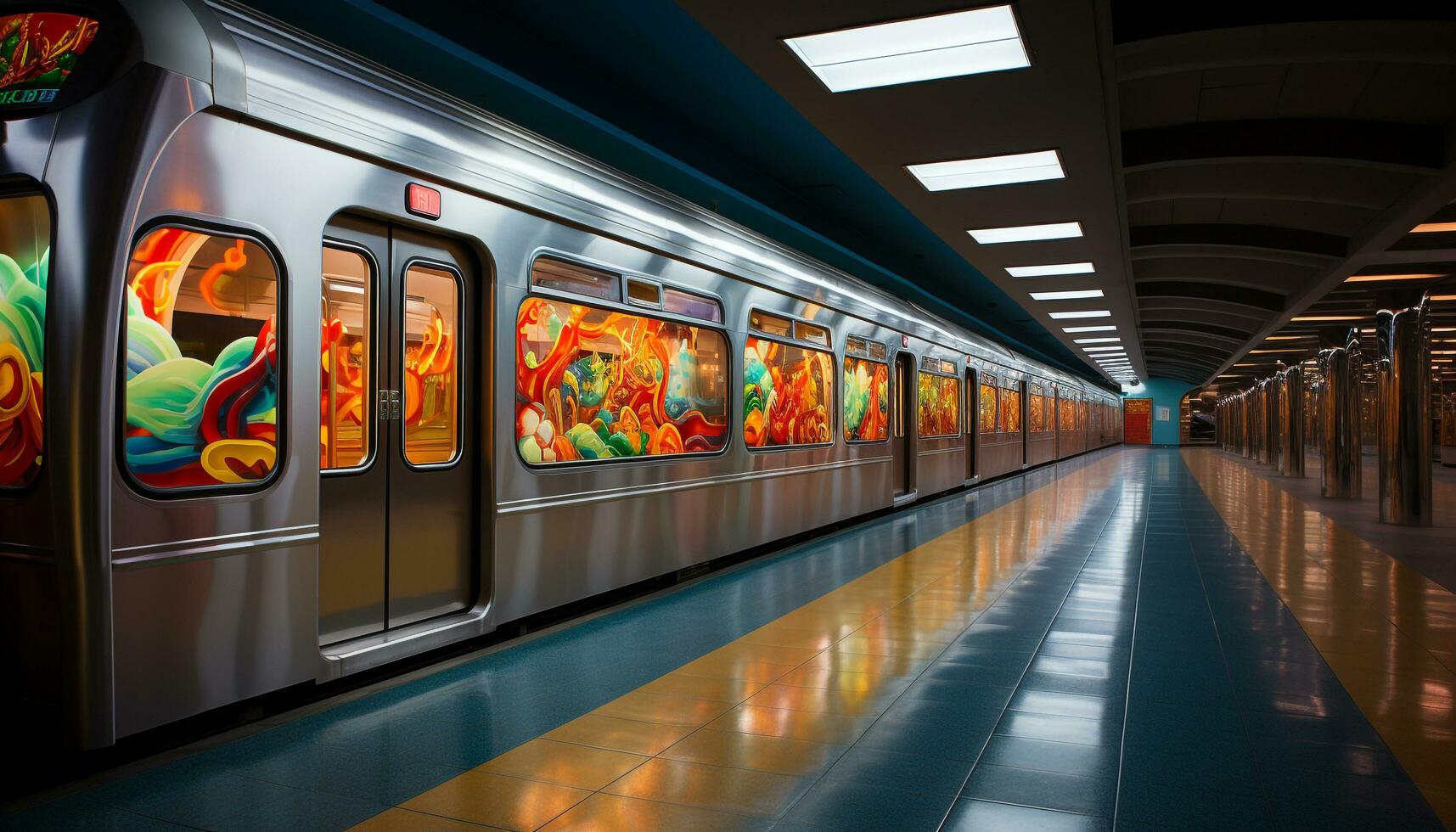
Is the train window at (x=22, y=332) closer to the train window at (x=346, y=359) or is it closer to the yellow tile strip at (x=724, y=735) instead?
the train window at (x=346, y=359)

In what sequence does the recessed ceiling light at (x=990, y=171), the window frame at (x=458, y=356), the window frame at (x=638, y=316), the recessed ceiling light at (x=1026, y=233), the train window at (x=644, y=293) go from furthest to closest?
1. the recessed ceiling light at (x=1026, y=233)
2. the recessed ceiling light at (x=990, y=171)
3. the train window at (x=644, y=293)
4. the window frame at (x=638, y=316)
5. the window frame at (x=458, y=356)

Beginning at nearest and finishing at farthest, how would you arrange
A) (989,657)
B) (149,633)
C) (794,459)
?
(149,633) < (989,657) < (794,459)

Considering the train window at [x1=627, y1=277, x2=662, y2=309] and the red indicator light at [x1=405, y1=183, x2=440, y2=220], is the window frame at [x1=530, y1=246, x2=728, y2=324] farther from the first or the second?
the red indicator light at [x1=405, y1=183, x2=440, y2=220]

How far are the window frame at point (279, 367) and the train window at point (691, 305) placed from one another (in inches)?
119

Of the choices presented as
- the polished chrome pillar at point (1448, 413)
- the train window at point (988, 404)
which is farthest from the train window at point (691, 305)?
the polished chrome pillar at point (1448, 413)

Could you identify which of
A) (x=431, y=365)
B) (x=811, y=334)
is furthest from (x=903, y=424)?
(x=431, y=365)

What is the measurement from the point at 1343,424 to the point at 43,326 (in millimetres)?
16503

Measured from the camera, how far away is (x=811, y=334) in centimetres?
923

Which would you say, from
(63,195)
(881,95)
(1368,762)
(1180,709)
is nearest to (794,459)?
(881,95)

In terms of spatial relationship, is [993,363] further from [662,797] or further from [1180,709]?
[662,797]

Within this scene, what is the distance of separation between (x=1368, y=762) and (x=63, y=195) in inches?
195

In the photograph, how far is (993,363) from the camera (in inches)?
727

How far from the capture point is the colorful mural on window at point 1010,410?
1984cm

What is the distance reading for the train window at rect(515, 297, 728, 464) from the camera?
5.20m
